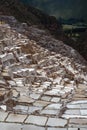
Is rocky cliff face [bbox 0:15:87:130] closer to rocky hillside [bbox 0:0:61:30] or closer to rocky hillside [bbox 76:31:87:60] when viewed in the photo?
rocky hillside [bbox 0:0:61:30]

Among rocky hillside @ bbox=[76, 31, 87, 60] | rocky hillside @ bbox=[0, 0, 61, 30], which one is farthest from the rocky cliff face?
rocky hillside @ bbox=[76, 31, 87, 60]

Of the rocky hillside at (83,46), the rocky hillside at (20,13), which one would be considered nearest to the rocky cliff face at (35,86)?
the rocky hillside at (20,13)

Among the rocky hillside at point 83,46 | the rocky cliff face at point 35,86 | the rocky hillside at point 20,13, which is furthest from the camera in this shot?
the rocky hillside at point 83,46

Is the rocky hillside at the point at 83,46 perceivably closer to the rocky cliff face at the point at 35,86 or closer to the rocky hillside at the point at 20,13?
the rocky hillside at the point at 20,13

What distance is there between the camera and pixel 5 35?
17.0 meters

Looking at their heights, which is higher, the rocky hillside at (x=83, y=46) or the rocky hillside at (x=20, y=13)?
the rocky hillside at (x=20, y=13)

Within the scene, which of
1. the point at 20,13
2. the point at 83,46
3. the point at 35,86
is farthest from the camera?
the point at 83,46

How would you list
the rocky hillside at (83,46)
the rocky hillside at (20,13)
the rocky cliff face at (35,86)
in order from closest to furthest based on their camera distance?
the rocky cliff face at (35,86) < the rocky hillside at (20,13) < the rocky hillside at (83,46)

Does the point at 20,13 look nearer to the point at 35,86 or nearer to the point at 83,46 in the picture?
the point at 83,46

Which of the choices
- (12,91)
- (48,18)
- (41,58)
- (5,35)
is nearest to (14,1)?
(48,18)

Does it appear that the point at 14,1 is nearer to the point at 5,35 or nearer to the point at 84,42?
the point at 84,42

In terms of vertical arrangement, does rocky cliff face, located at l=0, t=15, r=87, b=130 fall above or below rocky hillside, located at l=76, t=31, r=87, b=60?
above

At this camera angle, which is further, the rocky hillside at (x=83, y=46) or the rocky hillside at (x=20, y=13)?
the rocky hillside at (x=83, y=46)

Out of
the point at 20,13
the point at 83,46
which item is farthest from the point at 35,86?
the point at 83,46
